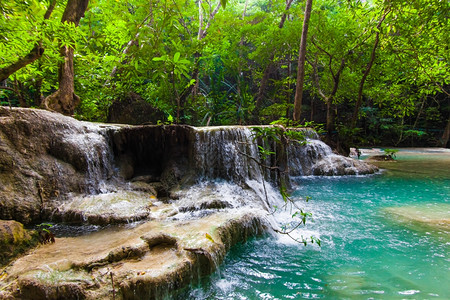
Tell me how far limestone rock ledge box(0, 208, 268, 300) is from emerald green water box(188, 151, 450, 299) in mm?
234

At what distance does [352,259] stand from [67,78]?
6320 mm

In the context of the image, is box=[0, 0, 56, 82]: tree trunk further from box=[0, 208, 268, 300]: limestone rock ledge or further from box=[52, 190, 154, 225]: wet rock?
box=[0, 208, 268, 300]: limestone rock ledge

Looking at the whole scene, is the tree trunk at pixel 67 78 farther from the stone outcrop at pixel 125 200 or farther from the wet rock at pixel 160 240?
the wet rock at pixel 160 240

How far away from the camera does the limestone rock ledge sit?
6.01 feet

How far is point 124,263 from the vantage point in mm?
2166

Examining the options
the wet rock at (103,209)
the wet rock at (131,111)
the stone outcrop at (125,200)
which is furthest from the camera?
the wet rock at (131,111)

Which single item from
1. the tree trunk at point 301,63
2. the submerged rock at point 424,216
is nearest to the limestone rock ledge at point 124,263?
the submerged rock at point 424,216

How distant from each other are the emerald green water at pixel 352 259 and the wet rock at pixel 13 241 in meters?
1.72

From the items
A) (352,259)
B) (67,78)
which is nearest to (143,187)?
(67,78)

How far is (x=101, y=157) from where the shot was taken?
4.43 m

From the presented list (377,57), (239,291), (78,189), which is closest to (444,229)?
(239,291)

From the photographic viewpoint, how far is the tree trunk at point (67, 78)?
16.1 ft

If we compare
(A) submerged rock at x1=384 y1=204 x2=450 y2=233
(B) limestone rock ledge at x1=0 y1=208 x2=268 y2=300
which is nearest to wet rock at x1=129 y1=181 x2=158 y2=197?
(B) limestone rock ledge at x1=0 y1=208 x2=268 y2=300

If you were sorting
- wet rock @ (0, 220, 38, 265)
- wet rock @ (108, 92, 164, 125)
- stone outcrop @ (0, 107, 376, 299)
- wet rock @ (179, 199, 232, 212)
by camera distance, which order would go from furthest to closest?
wet rock @ (108, 92, 164, 125), wet rock @ (179, 199, 232, 212), wet rock @ (0, 220, 38, 265), stone outcrop @ (0, 107, 376, 299)
